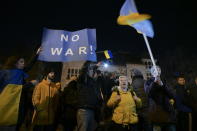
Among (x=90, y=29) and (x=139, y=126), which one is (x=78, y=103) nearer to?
(x=139, y=126)

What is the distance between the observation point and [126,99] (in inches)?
204

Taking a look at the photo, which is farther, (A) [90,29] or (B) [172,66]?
(B) [172,66]

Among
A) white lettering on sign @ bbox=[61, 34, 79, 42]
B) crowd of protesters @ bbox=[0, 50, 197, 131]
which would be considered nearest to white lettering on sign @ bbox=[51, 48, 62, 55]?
white lettering on sign @ bbox=[61, 34, 79, 42]

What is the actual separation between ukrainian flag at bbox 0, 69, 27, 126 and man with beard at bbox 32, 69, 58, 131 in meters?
1.35

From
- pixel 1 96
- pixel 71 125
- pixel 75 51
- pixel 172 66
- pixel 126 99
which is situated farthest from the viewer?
pixel 172 66

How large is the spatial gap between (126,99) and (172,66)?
91.3 feet

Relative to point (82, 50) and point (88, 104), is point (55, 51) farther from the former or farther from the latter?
point (88, 104)

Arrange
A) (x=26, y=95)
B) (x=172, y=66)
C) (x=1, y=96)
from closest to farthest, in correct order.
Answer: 1. (x=1, y=96)
2. (x=26, y=95)
3. (x=172, y=66)

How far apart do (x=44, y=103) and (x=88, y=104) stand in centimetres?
124

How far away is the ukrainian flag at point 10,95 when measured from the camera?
4.33 meters

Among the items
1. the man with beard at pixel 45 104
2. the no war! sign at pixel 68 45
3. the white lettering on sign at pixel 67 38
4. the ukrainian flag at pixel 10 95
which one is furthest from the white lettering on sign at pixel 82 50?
the ukrainian flag at pixel 10 95

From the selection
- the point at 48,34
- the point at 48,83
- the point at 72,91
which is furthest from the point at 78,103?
the point at 48,34

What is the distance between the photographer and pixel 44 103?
19.6 feet

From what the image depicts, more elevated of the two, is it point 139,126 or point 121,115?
point 121,115
